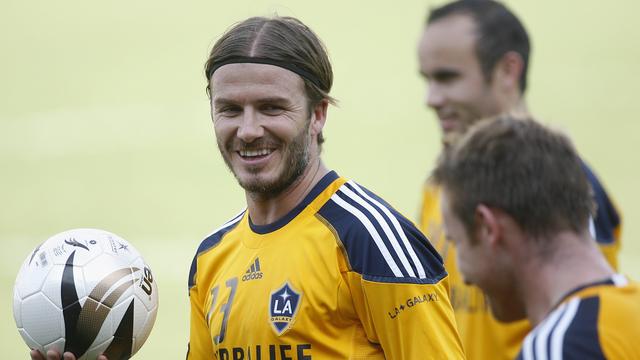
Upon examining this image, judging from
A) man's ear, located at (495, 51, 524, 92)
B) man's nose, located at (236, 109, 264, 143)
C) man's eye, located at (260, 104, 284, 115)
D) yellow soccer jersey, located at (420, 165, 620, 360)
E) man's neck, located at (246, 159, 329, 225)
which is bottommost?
yellow soccer jersey, located at (420, 165, 620, 360)

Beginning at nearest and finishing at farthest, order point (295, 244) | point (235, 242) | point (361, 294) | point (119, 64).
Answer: point (361, 294) → point (295, 244) → point (235, 242) → point (119, 64)

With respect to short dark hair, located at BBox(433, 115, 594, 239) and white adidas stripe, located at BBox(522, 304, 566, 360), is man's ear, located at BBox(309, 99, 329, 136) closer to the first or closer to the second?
short dark hair, located at BBox(433, 115, 594, 239)

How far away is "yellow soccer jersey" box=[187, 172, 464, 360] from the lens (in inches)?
153

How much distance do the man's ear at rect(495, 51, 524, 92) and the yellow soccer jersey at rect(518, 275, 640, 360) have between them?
238 centimetres

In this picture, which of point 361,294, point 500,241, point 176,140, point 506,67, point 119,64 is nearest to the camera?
point 500,241

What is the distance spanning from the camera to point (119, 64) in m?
15.8

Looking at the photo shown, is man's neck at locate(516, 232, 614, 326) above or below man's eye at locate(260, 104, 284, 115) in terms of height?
below

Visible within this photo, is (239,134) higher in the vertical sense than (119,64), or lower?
lower

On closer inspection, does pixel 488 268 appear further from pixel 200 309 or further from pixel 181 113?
pixel 181 113

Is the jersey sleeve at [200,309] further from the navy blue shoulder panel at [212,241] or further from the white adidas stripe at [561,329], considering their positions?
the white adidas stripe at [561,329]

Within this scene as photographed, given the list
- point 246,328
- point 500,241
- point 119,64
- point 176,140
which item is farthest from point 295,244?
point 119,64

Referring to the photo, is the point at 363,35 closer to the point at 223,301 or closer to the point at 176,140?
the point at 176,140

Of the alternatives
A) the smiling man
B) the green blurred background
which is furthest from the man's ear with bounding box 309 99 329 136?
the green blurred background

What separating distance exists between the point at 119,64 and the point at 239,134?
11.9m
